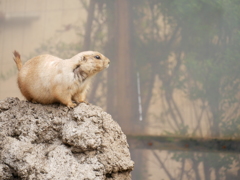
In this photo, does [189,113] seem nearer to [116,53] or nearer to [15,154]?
[116,53]

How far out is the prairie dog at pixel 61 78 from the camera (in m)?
3.77

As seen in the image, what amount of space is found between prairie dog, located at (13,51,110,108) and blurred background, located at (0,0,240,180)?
189 centimetres

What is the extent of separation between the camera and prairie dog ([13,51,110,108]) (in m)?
3.77

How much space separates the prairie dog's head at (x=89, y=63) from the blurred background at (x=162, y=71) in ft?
6.29

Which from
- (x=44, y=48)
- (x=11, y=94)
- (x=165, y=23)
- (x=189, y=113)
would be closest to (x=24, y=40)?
(x=44, y=48)

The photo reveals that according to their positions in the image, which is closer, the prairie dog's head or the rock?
the rock

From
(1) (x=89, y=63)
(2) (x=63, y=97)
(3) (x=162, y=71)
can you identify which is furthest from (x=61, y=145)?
(3) (x=162, y=71)

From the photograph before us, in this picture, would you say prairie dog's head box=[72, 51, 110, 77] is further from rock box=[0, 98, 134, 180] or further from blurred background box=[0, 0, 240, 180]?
blurred background box=[0, 0, 240, 180]

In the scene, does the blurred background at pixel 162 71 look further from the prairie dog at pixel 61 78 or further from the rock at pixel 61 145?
the rock at pixel 61 145

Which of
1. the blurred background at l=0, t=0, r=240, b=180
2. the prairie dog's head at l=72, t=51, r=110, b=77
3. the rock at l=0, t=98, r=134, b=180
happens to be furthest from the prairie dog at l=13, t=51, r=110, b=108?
the blurred background at l=0, t=0, r=240, b=180

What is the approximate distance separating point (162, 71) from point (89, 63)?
2.23 m

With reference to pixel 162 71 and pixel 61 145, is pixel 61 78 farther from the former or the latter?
pixel 162 71

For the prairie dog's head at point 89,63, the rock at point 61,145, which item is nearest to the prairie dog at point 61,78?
the prairie dog's head at point 89,63

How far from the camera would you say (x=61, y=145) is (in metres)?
3.47
